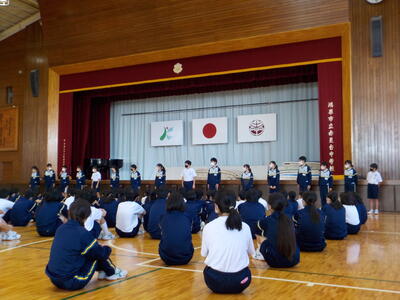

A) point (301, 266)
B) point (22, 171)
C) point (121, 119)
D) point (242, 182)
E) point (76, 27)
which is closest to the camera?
point (301, 266)

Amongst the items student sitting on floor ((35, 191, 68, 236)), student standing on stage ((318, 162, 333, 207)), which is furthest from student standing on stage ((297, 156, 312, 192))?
student sitting on floor ((35, 191, 68, 236))

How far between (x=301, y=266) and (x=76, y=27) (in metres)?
12.0

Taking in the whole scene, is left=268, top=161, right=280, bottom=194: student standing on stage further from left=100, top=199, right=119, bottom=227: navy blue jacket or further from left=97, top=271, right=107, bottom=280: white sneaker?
left=97, top=271, right=107, bottom=280: white sneaker

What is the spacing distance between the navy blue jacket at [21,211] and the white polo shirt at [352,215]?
5568mm

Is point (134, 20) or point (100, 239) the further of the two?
point (134, 20)

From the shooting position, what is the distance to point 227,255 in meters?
3.18

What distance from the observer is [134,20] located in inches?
502

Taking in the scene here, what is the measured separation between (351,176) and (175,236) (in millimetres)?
6740

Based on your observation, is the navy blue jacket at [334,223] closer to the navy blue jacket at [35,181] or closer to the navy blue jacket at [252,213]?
the navy blue jacket at [252,213]

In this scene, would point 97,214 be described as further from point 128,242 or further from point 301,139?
point 301,139

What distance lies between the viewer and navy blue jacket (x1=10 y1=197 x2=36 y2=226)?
7.41 meters

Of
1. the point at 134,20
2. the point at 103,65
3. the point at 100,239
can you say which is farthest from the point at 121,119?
the point at 100,239

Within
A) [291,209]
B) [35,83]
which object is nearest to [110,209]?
[291,209]

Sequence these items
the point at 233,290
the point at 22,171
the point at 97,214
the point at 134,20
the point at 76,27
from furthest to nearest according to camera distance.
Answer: the point at 22,171
the point at 76,27
the point at 134,20
the point at 97,214
the point at 233,290
